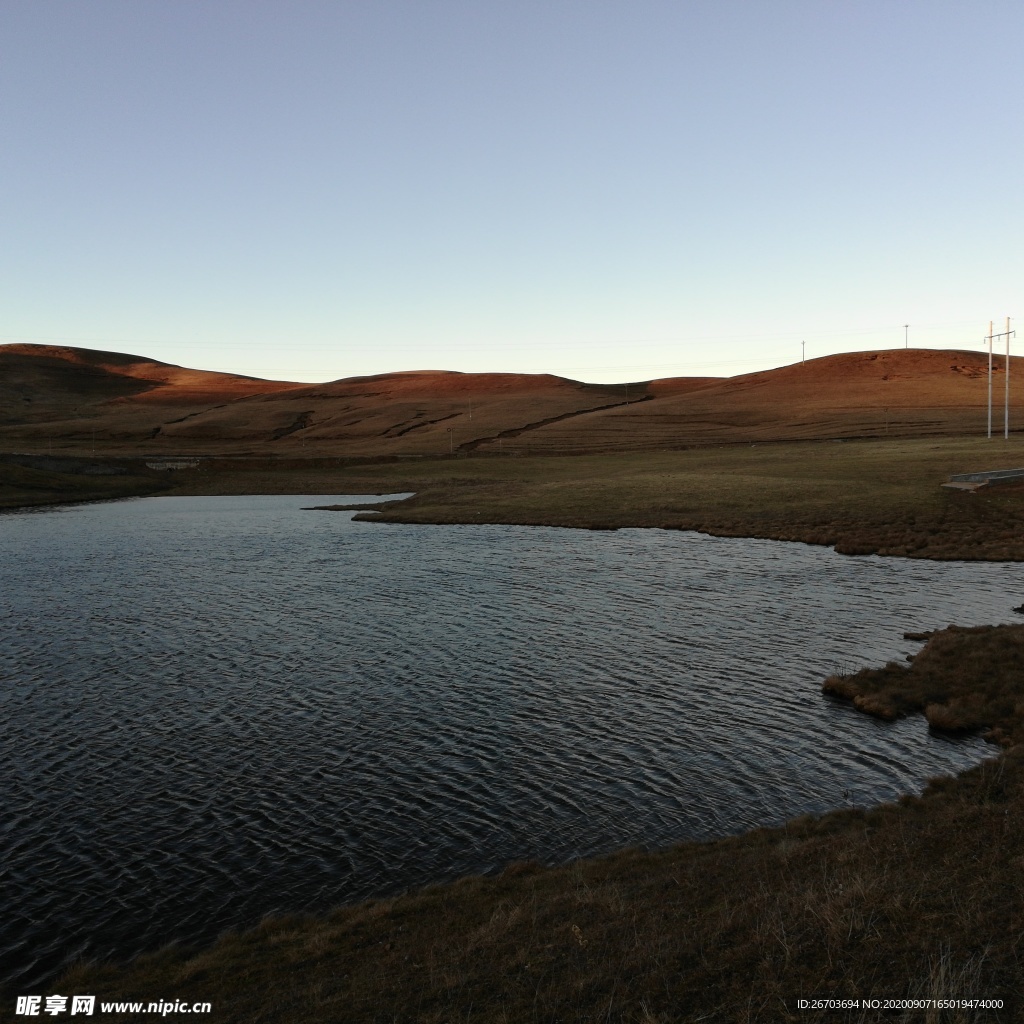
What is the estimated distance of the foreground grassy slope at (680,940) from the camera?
10109mm

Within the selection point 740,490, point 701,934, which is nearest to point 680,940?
point 701,934

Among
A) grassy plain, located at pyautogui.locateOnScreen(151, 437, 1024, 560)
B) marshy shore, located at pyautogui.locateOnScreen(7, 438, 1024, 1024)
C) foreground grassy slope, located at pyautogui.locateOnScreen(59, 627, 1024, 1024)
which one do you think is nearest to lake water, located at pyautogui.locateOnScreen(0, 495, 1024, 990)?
marshy shore, located at pyautogui.locateOnScreen(7, 438, 1024, 1024)

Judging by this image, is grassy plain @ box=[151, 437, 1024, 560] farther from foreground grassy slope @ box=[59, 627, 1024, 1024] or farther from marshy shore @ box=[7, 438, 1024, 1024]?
foreground grassy slope @ box=[59, 627, 1024, 1024]

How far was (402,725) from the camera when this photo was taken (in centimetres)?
2564

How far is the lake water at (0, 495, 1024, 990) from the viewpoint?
57.7 ft

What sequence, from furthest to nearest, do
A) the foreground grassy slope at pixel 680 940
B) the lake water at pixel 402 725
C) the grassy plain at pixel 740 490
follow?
the grassy plain at pixel 740 490 < the lake water at pixel 402 725 < the foreground grassy slope at pixel 680 940

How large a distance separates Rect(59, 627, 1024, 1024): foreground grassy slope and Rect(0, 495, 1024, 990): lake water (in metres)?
1.71

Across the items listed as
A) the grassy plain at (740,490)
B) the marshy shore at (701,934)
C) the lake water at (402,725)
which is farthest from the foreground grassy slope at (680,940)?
the grassy plain at (740,490)

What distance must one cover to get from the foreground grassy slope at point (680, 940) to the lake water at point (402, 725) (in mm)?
1714

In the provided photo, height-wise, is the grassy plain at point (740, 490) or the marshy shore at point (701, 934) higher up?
the grassy plain at point (740, 490)

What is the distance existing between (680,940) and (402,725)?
15.0 m

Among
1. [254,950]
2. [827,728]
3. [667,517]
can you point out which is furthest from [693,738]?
[667,517]

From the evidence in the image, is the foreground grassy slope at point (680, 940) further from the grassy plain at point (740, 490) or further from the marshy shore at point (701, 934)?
the grassy plain at point (740, 490)

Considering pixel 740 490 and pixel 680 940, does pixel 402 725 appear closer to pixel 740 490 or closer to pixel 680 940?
pixel 680 940
